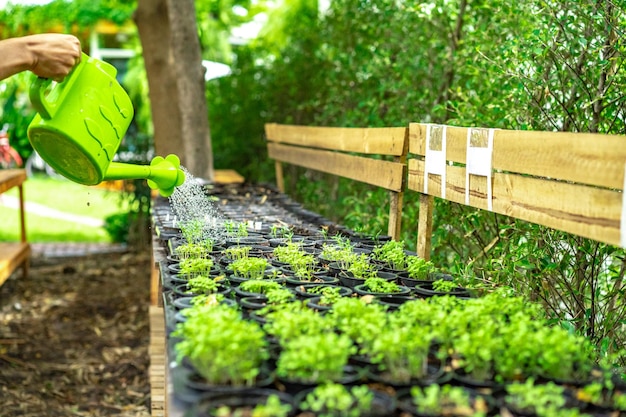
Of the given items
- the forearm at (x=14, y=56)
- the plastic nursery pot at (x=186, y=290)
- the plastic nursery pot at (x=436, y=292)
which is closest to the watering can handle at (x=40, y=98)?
the forearm at (x=14, y=56)

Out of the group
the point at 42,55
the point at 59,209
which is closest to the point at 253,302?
the point at 42,55

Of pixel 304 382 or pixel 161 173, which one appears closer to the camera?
pixel 304 382

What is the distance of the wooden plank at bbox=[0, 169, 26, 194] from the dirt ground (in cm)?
110

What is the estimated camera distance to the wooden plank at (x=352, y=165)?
12.1ft

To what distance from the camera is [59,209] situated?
12.1m

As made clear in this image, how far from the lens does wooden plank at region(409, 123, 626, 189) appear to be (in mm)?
1973

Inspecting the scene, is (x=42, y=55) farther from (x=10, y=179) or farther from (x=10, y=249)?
(x=10, y=249)

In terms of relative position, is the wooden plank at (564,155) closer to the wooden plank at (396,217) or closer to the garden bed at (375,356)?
the garden bed at (375,356)

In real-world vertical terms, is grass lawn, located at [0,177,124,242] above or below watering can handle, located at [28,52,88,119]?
below

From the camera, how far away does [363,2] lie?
19.7ft

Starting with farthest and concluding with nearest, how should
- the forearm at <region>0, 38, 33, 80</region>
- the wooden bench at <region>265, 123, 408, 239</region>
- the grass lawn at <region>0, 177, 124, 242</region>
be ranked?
the grass lawn at <region>0, 177, 124, 242</region> < the wooden bench at <region>265, 123, 408, 239</region> < the forearm at <region>0, 38, 33, 80</region>

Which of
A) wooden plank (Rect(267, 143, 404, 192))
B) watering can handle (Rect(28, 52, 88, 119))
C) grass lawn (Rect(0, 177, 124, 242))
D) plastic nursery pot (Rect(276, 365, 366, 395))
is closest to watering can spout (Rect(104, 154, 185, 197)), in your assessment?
watering can handle (Rect(28, 52, 88, 119))

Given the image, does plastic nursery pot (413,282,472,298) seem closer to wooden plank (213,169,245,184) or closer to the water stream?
the water stream

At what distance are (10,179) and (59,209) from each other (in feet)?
21.0
